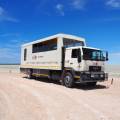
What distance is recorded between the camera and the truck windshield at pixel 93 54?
15578 mm

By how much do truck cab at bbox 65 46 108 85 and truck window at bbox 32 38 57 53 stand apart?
1776 millimetres

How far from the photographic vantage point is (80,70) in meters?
15.4

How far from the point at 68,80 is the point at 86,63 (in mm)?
1927

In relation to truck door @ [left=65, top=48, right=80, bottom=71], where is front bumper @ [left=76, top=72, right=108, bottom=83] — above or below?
below

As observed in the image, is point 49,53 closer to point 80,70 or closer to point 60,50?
point 60,50

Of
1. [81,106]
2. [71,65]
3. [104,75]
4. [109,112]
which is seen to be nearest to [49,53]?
[71,65]

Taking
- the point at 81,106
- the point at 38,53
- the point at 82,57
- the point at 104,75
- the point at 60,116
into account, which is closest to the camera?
the point at 60,116

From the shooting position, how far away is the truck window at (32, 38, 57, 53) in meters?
18.2

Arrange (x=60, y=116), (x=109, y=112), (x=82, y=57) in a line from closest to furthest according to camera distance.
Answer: (x=60, y=116)
(x=109, y=112)
(x=82, y=57)

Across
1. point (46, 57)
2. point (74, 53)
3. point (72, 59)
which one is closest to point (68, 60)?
point (72, 59)

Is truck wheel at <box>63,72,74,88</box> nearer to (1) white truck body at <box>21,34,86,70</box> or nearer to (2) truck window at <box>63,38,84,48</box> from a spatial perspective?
(1) white truck body at <box>21,34,86,70</box>

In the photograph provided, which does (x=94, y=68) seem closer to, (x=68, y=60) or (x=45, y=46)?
(x=68, y=60)

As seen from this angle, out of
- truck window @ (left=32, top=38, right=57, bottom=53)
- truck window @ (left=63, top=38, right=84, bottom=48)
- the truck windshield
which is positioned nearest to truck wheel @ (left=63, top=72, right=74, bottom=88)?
the truck windshield

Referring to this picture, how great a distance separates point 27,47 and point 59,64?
7299mm
